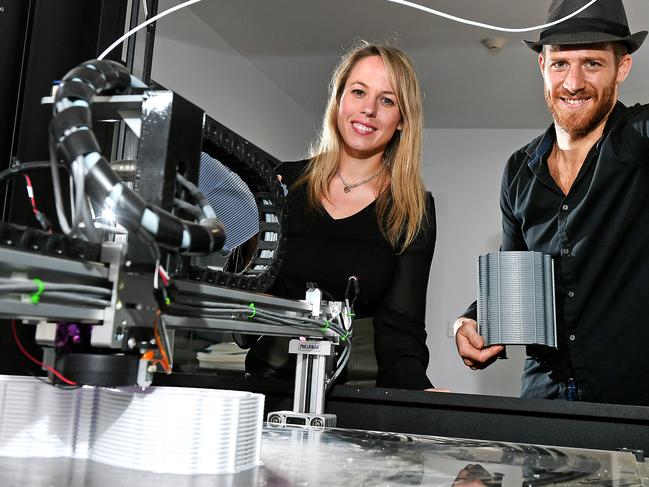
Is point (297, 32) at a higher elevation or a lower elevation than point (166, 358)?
higher

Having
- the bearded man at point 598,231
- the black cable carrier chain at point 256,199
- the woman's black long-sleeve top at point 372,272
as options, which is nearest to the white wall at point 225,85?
the woman's black long-sleeve top at point 372,272

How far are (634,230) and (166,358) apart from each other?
142 cm

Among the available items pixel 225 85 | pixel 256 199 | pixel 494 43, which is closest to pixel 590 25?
pixel 256 199

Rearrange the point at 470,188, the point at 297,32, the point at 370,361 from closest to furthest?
the point at 370,361 < the point at 297,32 < the point at 470,188

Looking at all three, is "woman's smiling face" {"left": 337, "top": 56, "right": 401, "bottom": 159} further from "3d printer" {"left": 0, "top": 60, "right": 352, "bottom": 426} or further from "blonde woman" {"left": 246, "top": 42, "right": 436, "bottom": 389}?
"3d printer" {"left": 0, "top": 60, "right": 352, "bottom": 426}

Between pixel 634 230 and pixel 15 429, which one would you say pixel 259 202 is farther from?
pixel 634 230

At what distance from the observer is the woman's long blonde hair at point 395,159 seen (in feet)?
5.21

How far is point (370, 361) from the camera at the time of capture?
1426 millimetres

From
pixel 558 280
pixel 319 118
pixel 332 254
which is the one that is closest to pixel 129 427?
pixel 332 254

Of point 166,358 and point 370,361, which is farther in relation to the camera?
point 370,361

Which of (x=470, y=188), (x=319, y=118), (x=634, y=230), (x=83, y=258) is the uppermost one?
(x=319, y=118)

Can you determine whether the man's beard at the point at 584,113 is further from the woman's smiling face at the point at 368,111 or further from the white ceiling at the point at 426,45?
the white ceiling at the point at 426,45

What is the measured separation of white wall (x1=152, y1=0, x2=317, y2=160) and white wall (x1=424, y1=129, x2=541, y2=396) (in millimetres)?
929

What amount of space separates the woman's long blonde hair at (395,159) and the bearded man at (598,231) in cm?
29
